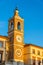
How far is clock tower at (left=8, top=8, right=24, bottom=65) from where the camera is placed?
54.5m

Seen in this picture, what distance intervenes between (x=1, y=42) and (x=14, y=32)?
16.4ft

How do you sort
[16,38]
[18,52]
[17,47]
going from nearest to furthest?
[18,52], [17,47], [16,38]

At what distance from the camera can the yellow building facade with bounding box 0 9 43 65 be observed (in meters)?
54.2

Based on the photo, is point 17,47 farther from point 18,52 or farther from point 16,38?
point 16,38

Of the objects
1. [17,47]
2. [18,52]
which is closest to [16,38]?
[17,47]

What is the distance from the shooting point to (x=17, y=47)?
5544cm

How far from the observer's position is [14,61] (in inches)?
2096

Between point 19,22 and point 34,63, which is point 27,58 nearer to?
point 34,63

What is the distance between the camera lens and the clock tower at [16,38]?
54459 mm

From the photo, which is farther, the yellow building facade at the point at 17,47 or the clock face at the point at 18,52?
the clock face at the point at 18,52

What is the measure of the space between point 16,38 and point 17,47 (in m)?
2.73

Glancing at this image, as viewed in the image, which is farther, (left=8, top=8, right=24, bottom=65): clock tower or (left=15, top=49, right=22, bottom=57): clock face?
(left=15, top=49, right=22, bottom=57): clock face

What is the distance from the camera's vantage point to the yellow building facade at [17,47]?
5419 centimetres

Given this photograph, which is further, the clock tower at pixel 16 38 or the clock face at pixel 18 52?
the clock face at pixel 18 52
